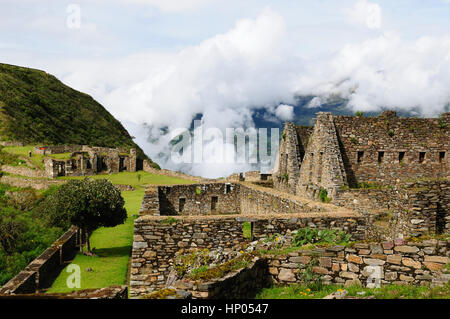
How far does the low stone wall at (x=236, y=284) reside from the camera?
19.3 ft

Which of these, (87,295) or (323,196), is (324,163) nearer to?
(323,196)

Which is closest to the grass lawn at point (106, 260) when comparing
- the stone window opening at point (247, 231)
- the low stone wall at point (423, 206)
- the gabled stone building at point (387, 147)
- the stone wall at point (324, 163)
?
the stone window opening at point (247, 231)

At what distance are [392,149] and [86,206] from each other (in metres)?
15.4

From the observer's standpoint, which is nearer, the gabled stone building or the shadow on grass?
the gabled stone building

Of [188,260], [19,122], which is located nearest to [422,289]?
[188,260]

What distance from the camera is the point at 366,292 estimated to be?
242 inches

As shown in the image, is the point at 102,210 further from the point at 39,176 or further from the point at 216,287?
the point at 39,176

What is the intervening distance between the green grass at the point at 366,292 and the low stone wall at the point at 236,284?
201 millimetres

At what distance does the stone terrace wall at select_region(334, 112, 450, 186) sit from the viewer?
15.7 meters

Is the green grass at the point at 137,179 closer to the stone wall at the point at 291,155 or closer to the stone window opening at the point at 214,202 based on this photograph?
the stone window opening at the point at 214,202

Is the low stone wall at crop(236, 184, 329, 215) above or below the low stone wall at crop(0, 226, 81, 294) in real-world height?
above

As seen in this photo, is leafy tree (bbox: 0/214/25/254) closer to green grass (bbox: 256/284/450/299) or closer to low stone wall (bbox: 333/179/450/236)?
green grass (bbox: 256/284/450/299)

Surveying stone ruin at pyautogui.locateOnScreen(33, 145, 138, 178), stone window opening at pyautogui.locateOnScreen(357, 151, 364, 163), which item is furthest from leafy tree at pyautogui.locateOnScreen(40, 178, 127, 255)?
stone ruin at pyautogui.locateOnScreen(33, 145, 138, 178)

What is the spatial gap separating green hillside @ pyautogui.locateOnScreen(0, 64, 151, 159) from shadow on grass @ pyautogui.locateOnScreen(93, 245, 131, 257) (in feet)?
198
